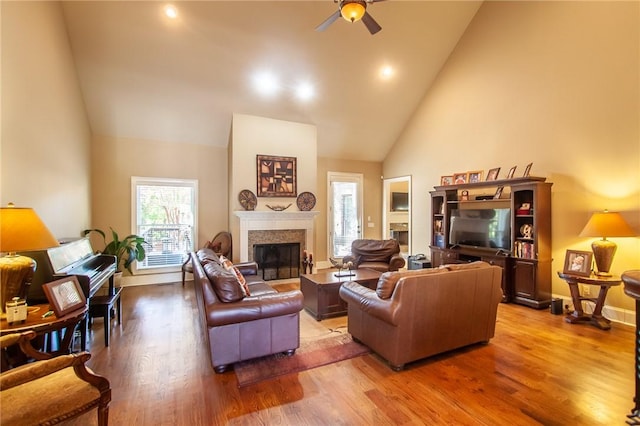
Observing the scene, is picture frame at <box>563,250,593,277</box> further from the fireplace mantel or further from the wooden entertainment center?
the fireplace mantel

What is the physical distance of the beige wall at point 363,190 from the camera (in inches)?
294


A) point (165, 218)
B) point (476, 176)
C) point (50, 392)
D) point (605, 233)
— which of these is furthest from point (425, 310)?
point (165, 218)

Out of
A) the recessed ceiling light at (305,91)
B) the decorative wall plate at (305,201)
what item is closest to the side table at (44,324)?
A: the decorative wall plate at (305,201)

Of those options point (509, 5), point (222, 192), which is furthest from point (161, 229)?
point (509, 5)

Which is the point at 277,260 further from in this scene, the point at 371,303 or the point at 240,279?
the point at 371,303

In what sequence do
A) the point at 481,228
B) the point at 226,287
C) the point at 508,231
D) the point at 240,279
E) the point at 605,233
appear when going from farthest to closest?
the point at 481,228
the point at 508,231
the point at 605,233
the point at 240,279
the point at 226,287

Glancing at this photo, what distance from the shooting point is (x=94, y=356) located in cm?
297

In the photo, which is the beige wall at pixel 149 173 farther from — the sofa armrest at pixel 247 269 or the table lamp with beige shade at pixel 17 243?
the table lamp with beige shade at pixel 17 243

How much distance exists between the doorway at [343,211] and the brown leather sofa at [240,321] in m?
4.65

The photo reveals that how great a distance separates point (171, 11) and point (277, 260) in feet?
14.8

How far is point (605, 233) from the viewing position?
3.61 metres

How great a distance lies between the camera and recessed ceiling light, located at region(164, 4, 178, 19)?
4.03 meters

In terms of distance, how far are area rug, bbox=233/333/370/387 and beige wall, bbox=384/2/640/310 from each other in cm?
365

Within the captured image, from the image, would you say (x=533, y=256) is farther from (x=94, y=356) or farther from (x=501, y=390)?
(x=94, y=356)
